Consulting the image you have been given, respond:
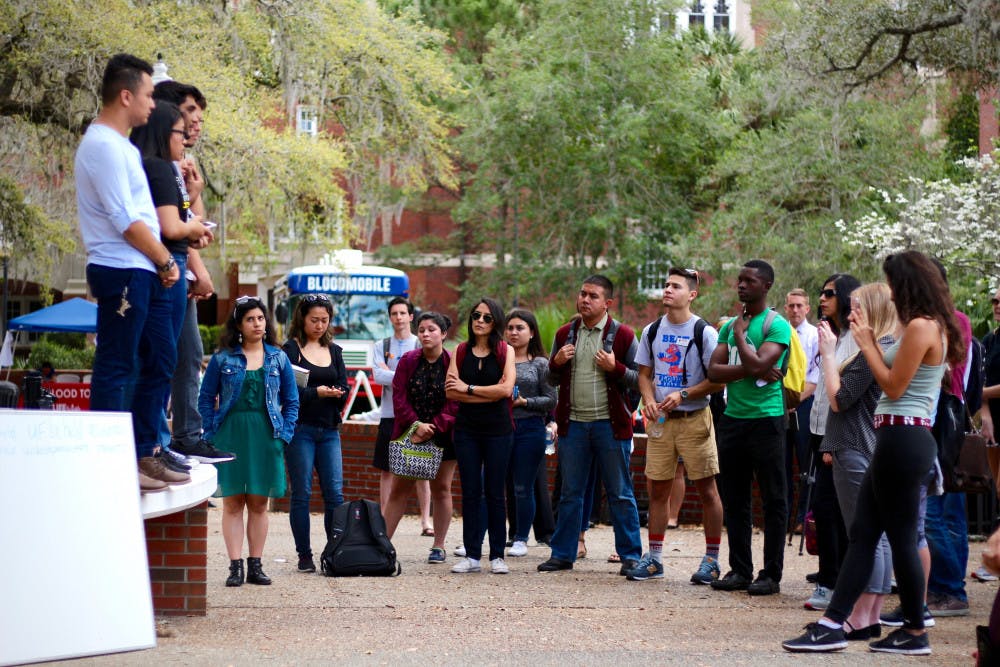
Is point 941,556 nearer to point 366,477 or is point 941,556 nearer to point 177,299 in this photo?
point 177,299

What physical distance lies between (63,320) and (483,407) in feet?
69.9

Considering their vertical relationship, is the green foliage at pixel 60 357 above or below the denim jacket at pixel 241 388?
below

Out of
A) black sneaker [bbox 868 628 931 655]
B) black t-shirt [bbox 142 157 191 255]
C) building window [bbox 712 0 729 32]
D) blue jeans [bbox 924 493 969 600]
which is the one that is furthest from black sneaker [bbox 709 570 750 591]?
building window [bbox 712 0 729 32]

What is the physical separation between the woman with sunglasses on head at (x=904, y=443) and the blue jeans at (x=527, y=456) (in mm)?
4345

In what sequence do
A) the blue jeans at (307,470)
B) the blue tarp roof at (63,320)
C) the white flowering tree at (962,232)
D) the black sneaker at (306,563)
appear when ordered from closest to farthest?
the blue jeans at (307,470), the black sneaker at (306,563), the white flowering tree at (962,232), the blue tarp roof at (63,320)

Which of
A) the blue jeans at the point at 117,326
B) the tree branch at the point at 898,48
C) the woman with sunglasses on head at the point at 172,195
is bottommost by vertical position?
the blue jeans at the point at 117,326

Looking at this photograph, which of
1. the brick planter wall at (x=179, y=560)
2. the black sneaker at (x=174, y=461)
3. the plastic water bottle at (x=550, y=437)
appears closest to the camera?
the black sneaker at (x=174, y=461)

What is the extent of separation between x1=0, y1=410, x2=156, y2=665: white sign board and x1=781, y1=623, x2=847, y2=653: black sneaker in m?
3.33

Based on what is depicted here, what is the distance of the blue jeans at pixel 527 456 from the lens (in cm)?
1102

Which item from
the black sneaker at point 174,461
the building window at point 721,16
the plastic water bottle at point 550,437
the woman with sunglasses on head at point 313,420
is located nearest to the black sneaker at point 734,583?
the woman with sunglasses on head at point 313,420

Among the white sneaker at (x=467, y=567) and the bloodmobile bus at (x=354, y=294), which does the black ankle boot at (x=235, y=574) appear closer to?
the white sneaker at (x=467, y=567)

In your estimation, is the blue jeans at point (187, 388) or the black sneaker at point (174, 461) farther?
the blue jeans at point (187, 388)

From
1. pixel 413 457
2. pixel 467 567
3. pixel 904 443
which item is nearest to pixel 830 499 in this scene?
pixel 904 443

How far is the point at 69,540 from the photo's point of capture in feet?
17.3
